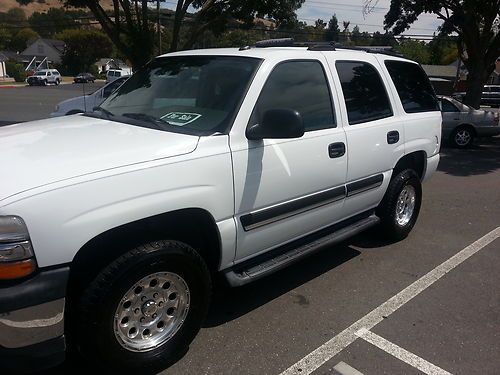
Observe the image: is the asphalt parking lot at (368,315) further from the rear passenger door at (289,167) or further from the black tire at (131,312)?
the rear passenger door at (289,167)

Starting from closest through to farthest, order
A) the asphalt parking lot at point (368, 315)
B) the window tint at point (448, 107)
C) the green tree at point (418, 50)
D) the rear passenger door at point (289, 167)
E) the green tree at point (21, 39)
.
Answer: the asphalt parking lot at point (368, 315), the rear passenger door at point (289, 167), the window tint at point (448, 107), the green tree at point (418, 50), the green tree at point (21, 39)

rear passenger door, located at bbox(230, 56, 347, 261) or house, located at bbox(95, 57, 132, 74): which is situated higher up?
rear passenger door, located at bbox(230, 56, 347, 261)

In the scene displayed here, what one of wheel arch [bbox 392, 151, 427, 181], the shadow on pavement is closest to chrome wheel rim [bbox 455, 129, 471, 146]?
the shadow on pavement

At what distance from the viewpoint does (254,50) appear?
3762 mm

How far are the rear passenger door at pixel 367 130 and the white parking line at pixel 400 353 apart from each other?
1.16 m

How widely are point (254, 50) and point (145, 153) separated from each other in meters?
1.47

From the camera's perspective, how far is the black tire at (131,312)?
8.25 ft

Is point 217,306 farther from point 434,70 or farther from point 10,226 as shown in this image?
point 434,70

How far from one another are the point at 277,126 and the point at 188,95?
82cm

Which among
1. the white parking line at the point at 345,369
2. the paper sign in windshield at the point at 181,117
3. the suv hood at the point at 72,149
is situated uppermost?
the paper sign in windshield at the point at 181,117

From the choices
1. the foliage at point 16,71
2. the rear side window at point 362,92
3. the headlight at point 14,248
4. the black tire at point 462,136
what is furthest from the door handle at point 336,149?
the foliage at point 16,71

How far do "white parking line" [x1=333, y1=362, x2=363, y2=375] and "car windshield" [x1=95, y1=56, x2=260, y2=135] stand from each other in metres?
1.65

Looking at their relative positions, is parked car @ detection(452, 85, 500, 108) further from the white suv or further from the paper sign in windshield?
the paper sign in windshield

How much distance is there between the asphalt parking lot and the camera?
306 centimetres
